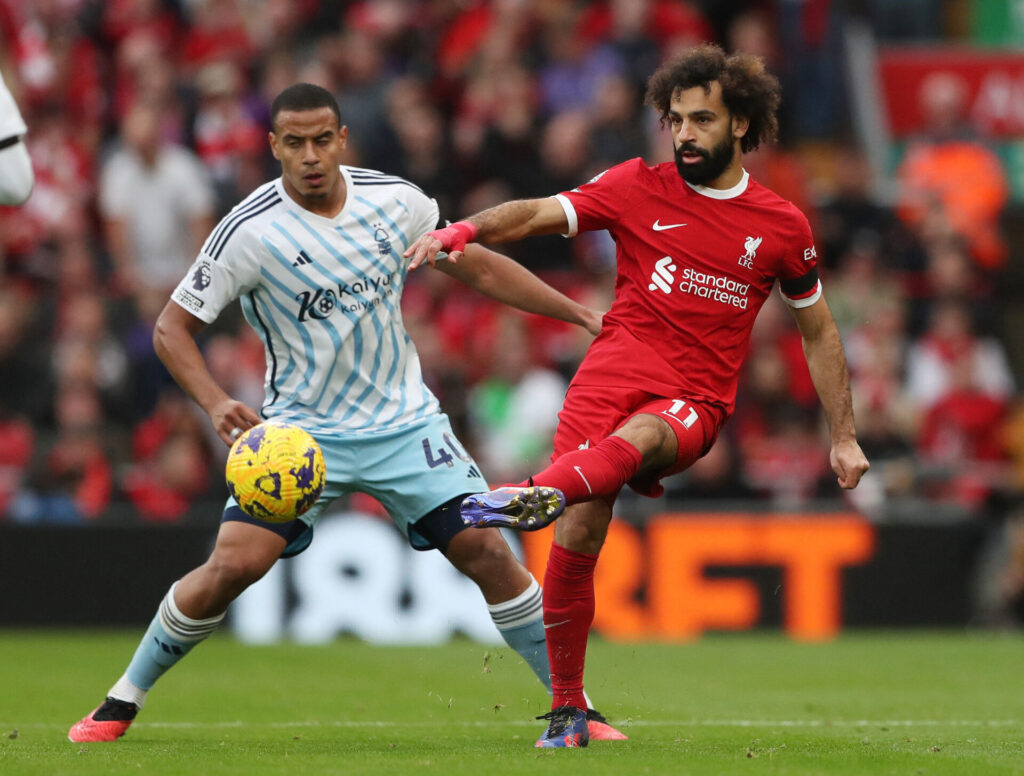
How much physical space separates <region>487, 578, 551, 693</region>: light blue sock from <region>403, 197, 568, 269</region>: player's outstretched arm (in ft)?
5.34

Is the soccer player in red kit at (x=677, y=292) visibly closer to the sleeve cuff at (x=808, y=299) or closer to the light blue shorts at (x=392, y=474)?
the sleeve cuff at (x=808, y=299)

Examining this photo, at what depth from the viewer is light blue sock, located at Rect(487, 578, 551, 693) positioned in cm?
777

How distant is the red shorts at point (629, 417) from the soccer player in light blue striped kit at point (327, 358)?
0.56 metres

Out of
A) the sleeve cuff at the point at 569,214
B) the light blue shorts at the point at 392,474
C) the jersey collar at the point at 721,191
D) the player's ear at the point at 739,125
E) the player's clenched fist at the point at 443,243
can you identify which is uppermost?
the player's ear at the point at 739,125

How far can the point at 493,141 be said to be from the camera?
1659cm

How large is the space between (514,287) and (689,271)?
2.89ft

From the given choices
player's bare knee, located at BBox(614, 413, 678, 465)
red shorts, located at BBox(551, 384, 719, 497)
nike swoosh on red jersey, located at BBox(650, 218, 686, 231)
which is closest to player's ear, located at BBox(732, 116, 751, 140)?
nike swoosh on red jersey, located at BBox(650, 218, 686, 231)

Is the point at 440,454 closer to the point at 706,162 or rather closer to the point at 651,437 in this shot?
the point at 651,437

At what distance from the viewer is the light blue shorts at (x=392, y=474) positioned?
7.62 m

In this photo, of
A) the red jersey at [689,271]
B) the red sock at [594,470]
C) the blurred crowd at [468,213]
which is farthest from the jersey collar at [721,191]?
the blurred crowd at [468,213]

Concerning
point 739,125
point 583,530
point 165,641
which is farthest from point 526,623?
point 739,125

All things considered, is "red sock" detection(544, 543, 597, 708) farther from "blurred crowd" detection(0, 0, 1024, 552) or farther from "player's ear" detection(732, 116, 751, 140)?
"blurred crowd" detection(0, 0, 1024, 552)

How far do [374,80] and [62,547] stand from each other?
585 cm

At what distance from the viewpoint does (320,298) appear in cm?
764
